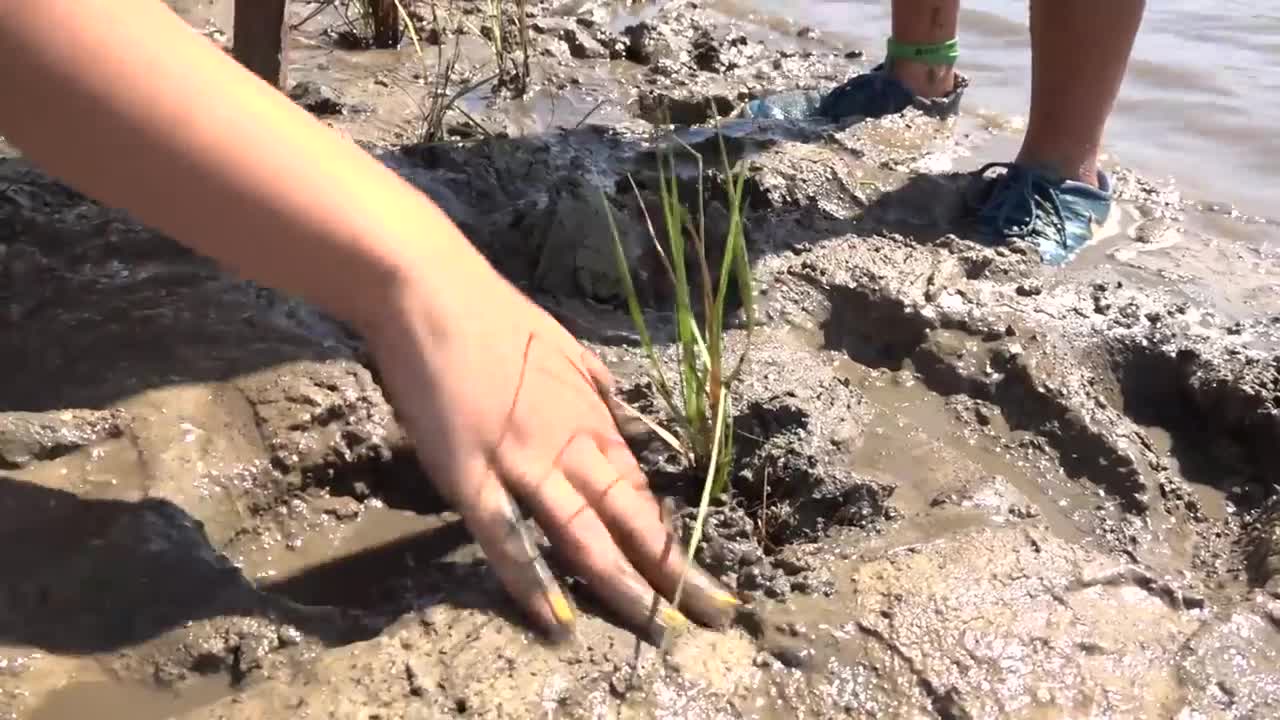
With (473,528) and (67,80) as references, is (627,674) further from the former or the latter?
(67,80)

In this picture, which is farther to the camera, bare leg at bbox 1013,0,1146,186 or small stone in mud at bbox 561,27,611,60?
small stone in mud at bbox 561,27,611,60

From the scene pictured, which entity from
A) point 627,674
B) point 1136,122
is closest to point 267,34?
point 627,674

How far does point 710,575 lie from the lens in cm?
160

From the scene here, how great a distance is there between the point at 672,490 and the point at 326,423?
552mm

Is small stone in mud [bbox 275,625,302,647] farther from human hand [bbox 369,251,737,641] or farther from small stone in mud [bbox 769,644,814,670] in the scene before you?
small stone in mud [bbox 769,644,814,670]

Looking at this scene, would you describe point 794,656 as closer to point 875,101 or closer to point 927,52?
point 875,101

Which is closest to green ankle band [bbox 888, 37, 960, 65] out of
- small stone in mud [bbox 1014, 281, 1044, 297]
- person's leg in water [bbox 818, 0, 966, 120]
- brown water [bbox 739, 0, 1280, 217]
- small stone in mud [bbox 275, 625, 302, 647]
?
person's leg in water [bbox 818, 0, 966, 120]

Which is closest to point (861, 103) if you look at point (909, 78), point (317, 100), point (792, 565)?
point (909, 78)

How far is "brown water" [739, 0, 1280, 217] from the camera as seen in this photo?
3662 millimetres

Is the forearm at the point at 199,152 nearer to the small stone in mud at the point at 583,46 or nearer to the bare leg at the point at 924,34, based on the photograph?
the bare leg at the point at 924,34

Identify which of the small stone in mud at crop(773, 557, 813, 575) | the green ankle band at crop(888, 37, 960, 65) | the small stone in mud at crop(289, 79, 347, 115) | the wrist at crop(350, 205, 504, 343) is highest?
the green ankle band at crop(888, 37, 960, 65)

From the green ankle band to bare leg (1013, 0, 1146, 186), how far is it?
2.49 ft

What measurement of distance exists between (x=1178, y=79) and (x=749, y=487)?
3.31 m

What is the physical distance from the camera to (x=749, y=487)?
183 centimetres
